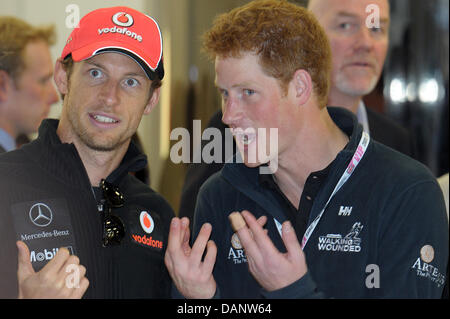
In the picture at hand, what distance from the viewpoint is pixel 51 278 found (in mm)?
1134

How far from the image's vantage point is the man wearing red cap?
127cm

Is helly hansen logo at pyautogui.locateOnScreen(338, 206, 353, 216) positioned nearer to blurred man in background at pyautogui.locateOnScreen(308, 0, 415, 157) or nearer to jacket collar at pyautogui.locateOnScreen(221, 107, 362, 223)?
jacket collar at pyautogui.locateOnScreen(221, 107, 362, 223)

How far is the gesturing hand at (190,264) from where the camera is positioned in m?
1.29

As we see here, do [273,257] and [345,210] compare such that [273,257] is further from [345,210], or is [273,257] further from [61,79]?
[61,79]

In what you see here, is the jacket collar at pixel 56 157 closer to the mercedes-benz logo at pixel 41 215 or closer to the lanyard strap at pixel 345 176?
the mercedes-benz logo at pixel 41 215

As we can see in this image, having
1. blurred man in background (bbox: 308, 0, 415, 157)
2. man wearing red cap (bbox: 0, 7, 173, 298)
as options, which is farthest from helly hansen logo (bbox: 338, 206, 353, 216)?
blurred man in background (bbox: 308, 0, 415, 157)

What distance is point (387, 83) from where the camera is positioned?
2.89 m

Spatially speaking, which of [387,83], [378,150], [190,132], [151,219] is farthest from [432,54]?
[151,219]

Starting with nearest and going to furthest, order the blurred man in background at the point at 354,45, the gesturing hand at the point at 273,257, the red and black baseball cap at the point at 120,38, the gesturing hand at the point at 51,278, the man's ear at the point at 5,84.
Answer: the gesturing hand at the point at 51,278 < the gesturing hand at the point at 273,257 < the red and black baseball cap at the point at 120,38 < the man's ear at the point at 5,84 < the blurred man in background at the point at 354,45

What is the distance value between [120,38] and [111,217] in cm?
42

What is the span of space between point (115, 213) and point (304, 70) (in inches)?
22.5

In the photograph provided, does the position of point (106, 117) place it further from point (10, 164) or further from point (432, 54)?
point (432, 54)

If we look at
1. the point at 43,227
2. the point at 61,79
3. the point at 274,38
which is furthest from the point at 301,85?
the point at 43,227

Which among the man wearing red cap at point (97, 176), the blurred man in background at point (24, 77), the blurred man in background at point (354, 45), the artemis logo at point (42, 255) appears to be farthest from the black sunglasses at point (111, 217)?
the blurred man in background at point (354, 45)
